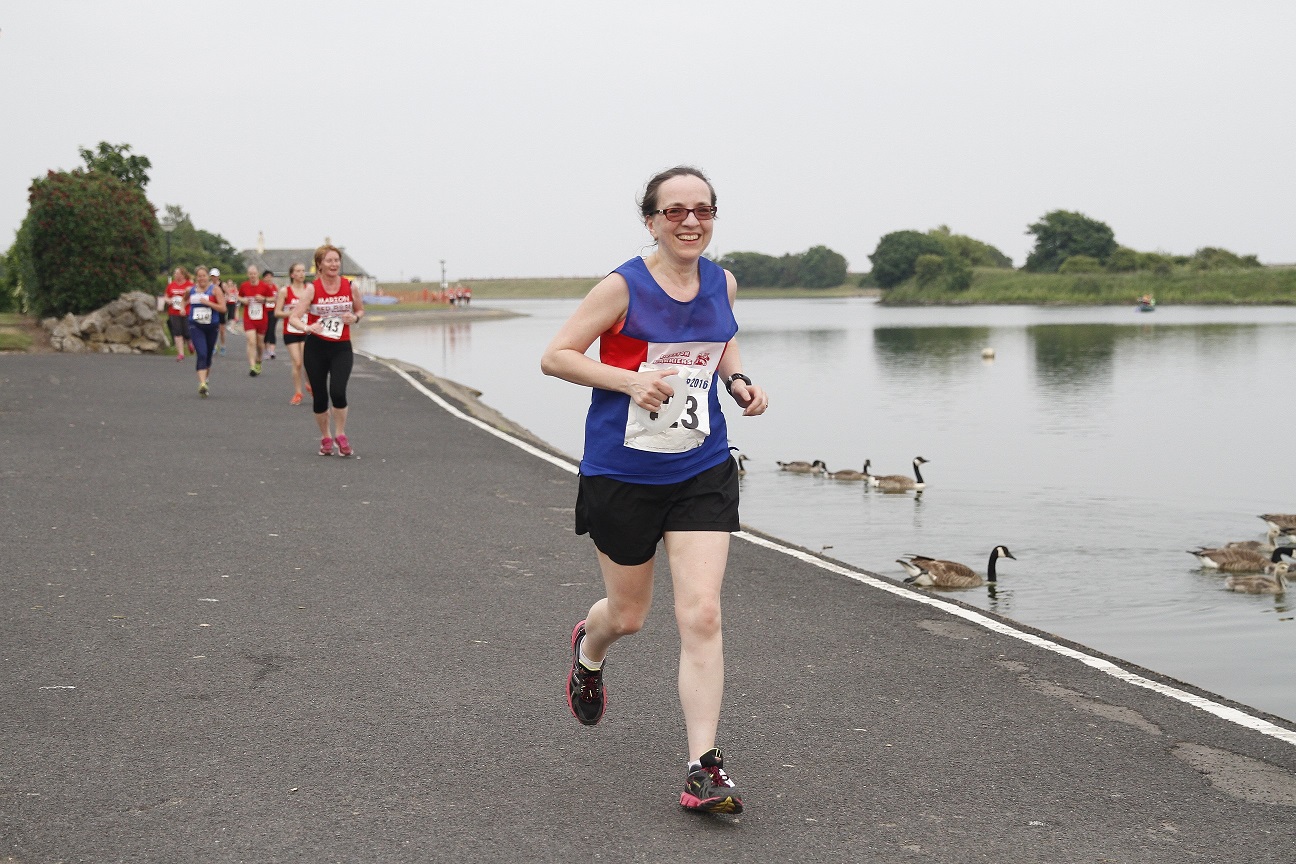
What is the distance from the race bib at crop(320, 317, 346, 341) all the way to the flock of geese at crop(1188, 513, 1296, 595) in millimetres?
8362

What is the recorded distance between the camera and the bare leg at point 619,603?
4891 mm

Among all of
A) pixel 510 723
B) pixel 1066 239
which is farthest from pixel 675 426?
pixel 1066 239

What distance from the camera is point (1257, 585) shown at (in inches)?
463

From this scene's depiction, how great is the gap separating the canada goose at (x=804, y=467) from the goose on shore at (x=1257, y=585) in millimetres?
8171

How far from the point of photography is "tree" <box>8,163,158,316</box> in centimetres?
3056

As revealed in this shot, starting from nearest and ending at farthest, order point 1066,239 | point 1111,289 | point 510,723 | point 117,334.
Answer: point 510,723 < point 117,334 < point 1111,289 < point 1066,239

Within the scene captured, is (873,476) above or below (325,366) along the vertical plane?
below

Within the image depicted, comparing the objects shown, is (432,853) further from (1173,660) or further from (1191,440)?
(1191,440)

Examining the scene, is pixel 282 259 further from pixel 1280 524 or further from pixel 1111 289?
pixel 1280 524

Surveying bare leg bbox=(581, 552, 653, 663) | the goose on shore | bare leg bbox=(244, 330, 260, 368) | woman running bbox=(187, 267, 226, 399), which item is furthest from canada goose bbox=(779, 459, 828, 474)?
bare leg bbox=(581, 552, 653, 663)

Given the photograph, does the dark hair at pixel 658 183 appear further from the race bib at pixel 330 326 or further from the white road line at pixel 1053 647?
the race bib at pixel 330 326

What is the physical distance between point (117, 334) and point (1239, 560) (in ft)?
85.1

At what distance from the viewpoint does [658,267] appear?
4.81 meters

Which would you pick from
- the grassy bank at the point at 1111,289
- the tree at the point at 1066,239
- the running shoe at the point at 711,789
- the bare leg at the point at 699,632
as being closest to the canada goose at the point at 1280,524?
the bare leg at the point at 699,632
